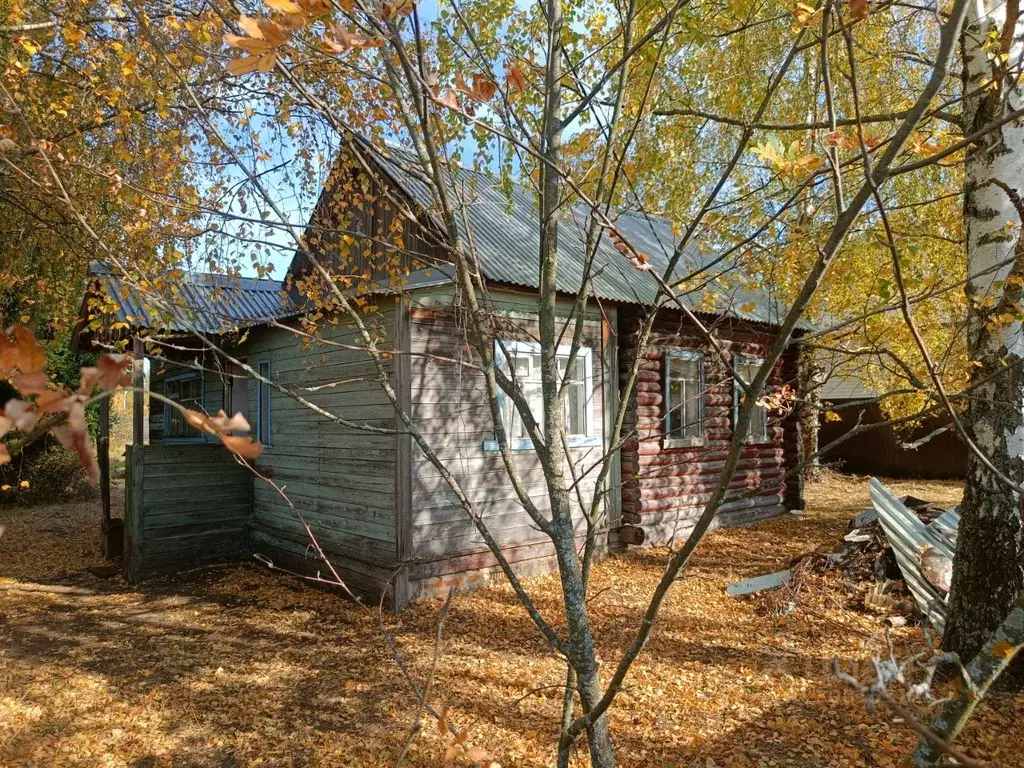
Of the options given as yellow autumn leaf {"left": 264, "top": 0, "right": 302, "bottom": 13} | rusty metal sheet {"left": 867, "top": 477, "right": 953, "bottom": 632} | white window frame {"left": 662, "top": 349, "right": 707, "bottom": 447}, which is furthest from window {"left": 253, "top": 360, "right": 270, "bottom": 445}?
yellow autumn leaf {"left": 264, "top": 0, "right": 302, "bottom": 13}

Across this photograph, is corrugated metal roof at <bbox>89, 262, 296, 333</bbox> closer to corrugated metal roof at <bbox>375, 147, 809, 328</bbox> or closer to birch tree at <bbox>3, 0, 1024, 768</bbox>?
birch tree at <bbox>3, 0, 1024, 768</bbox>

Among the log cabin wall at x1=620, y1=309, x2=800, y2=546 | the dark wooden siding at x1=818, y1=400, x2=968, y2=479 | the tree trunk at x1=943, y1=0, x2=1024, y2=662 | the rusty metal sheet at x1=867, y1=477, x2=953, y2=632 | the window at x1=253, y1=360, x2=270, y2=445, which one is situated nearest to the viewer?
the tree trunk at x1=943, y1=0, x2=1024, y2=662

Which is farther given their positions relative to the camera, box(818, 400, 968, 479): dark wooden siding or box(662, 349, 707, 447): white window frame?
box(818, 400, 968, 479): dark wooden siding

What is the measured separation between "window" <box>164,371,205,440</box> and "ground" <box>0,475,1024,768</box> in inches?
148

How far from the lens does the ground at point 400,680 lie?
14.1ft

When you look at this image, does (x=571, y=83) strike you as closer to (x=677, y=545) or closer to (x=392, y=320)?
(x=392, y=320)

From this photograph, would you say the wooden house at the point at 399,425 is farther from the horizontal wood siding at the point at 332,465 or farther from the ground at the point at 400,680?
the ground at the point at 400,680

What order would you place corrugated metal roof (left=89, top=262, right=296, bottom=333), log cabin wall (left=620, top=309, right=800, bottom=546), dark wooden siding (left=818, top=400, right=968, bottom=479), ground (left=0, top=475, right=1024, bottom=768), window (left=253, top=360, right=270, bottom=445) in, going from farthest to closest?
dark wooden siding (left=818, top=400, right=968, bottom=479) → window (left=253, top=360, right=270, bottom=445) → log cabin wall (left=620, top=309, right=800, bottom=546) → corrugated metal roof (left=89, top=262, right=296, bottom=333) → ground (left=0, top=475, right=1024, bottom=768)

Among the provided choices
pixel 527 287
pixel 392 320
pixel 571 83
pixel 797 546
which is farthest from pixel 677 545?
pixel 571 83

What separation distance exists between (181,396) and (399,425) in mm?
7315

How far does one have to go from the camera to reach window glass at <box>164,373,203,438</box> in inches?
461

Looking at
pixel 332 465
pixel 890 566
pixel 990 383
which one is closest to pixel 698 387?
pixel 890 566

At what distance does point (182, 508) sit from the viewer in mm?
9227

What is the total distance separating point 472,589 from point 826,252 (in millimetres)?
6945
